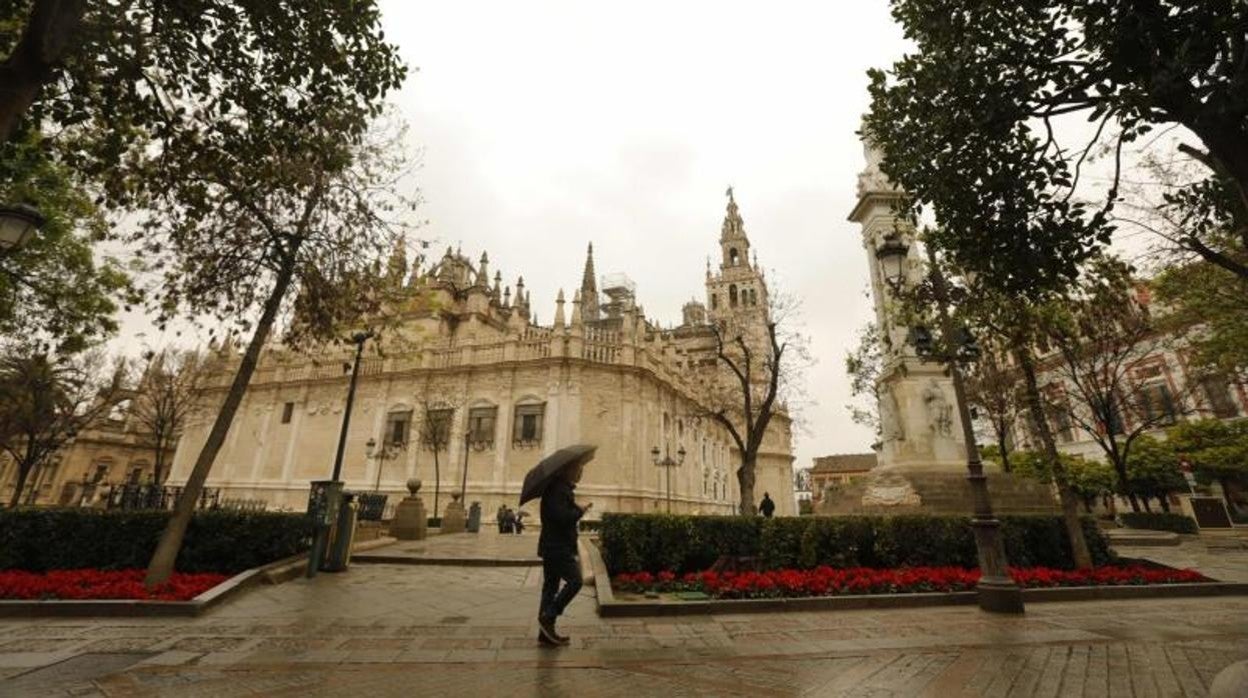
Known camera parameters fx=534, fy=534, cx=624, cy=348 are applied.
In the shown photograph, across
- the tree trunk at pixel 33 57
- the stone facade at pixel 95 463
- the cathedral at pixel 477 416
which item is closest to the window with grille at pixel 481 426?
the cathedral at pixel 477 416

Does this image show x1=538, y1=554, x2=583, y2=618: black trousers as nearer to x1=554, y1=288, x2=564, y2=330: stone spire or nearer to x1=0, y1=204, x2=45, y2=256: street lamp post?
x1=0, y1=204, x2=45, y2=256: street lamp post

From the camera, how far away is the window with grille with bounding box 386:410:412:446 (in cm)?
3262

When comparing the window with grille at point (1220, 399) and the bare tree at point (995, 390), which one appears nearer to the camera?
the bare tree at point (995, 390)

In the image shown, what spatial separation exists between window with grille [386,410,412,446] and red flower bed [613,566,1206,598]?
1054 inches

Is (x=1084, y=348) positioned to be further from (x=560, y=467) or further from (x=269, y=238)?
(x=269, y=238)

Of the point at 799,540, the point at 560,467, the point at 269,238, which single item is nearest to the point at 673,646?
the point at 560,467

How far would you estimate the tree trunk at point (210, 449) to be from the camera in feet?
27.0

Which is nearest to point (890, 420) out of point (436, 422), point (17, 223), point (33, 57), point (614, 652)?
point (614, 652)

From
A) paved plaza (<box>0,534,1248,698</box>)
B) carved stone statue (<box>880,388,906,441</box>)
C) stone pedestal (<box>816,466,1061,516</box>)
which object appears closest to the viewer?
paved plaza (<box>0,534,1248,698</box>)

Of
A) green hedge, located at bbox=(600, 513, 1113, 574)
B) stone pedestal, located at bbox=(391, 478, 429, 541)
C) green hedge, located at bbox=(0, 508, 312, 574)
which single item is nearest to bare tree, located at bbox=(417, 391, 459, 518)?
stone pedestal, located at bbox=(391, 478, 429, 541)

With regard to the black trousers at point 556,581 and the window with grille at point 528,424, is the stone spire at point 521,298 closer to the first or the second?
the window with grille at point 528,424

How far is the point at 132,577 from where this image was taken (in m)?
8.43

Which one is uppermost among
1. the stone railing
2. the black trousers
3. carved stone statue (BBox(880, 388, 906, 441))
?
the stone railing

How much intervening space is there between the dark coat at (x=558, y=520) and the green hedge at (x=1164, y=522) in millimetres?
28663
